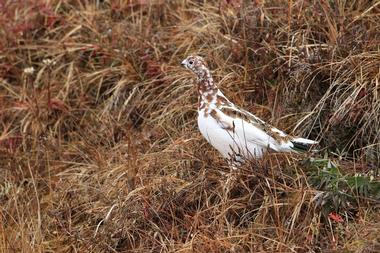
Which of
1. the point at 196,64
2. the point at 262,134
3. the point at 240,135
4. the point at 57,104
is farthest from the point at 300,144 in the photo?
the point at 57,104

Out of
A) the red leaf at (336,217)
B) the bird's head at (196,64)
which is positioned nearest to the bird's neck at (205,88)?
the bird's head at (196,64)

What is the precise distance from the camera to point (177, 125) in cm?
561

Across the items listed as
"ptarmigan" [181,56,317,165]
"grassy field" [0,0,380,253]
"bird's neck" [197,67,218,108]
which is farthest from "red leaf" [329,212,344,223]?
"bird's neck" [197,67,218,108]

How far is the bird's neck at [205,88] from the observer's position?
15.6 feet

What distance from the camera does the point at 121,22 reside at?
6523 mm

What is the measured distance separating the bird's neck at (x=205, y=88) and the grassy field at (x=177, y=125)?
1.09 ft

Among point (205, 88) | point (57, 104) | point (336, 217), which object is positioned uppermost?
point (205, 88)

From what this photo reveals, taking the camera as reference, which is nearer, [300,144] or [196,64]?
[300,144]

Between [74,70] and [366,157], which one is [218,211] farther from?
[74,70]

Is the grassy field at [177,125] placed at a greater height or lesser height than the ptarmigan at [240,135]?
lesser

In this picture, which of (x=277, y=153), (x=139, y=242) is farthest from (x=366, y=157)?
(x=139, y=242)

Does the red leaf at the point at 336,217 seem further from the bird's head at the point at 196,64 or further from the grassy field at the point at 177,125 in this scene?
the bird's head at the point at 196,64

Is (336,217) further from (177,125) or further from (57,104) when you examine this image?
(57,104)

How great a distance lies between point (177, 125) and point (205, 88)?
2.75 ft
